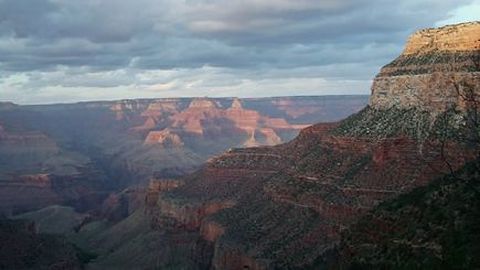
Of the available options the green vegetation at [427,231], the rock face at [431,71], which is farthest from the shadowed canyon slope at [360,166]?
→ the green vegetation at [427,231]

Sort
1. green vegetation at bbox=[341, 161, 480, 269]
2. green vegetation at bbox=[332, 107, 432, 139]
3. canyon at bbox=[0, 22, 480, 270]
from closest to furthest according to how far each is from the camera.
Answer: green vegetation at bbox=[341, 161, 480, 269]
canyon at bbox=[0, 22, 480, 270]
green vegetation at bbox=[332, 107, 432, 139]

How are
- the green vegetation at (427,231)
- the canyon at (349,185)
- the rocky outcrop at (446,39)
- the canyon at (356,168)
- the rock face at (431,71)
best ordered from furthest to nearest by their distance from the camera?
the rocky outcrop at (446,39), the rock face at (431,71), the canyon at (356,168), the canyon at (349,185), the green vegetation at (427,231)

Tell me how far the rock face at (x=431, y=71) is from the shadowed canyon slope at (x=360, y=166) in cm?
9

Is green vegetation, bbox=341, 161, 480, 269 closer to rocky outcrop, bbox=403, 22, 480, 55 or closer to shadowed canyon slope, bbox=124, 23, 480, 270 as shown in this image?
shadowed canyon slope, bbox=124, 23, 480, 270

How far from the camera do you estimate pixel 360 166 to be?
68750mm

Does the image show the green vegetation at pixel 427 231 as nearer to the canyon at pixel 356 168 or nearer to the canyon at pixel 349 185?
the canyon at pixel 349 185

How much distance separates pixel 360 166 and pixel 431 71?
34.0 feet

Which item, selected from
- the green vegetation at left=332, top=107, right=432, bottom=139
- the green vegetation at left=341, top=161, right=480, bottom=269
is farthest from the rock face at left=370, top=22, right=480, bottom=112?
the green vegetation at left=341, top=161, right=480, bottom=269

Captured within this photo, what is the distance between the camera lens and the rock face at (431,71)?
64750mm

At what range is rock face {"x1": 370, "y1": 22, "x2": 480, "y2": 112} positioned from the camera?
64750mm

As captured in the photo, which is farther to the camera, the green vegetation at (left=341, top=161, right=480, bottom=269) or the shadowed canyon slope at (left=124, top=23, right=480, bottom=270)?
the shadowed canyon slope at (left=124, top=23, right=480, bottom=270)

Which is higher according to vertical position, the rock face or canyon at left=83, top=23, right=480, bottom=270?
the rock face

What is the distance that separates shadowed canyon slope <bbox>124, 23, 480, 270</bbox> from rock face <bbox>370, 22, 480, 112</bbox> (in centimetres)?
9

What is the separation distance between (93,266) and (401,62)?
47.0 m
